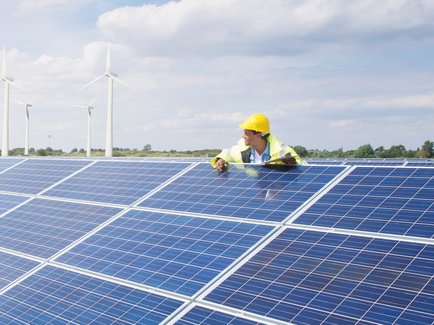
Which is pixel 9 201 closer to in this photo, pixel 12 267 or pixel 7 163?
pixel 12 267

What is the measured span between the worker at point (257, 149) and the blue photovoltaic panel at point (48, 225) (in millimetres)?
3120

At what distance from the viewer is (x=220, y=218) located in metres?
11.1

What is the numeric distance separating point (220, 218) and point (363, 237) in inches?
120

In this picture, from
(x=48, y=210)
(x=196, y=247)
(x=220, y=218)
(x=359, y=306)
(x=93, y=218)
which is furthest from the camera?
(x=48, y=210)

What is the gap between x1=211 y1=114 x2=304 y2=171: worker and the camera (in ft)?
42.7

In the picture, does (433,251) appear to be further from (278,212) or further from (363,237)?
(278,212)

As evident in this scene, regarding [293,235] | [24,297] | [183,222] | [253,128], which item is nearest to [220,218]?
[183,222]

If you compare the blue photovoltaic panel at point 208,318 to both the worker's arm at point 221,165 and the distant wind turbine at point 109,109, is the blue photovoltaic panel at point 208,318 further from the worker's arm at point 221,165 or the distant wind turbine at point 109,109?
the distant wind turbine at point 109,109

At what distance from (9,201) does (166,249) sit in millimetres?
7894

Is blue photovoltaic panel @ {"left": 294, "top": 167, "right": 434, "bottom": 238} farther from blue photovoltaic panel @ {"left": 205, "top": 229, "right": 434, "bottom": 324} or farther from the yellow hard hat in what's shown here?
the yellow hard hat

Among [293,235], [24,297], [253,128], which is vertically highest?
[253,128]

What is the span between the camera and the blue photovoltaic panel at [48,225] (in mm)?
12336

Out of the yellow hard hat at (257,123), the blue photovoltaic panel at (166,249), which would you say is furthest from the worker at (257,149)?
the blue photovoltaic panel at (166,249)

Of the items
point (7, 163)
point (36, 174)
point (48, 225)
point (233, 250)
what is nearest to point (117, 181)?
point (48, 225)
